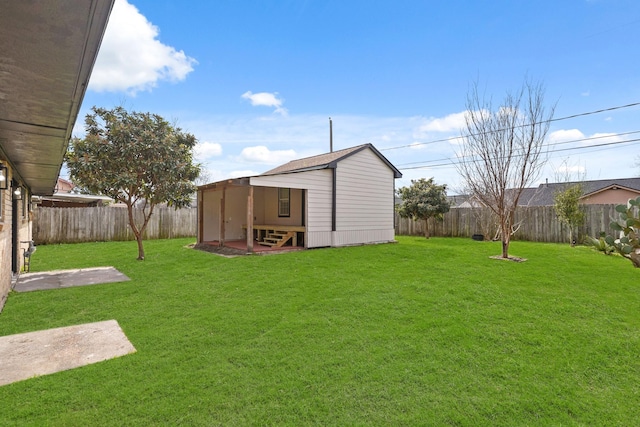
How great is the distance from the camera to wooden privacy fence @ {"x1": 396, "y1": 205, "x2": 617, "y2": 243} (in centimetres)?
1288

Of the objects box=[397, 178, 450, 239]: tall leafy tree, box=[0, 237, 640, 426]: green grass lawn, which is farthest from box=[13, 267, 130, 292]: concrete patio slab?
box=[397, 178, 450, 239]: tall leafy tree

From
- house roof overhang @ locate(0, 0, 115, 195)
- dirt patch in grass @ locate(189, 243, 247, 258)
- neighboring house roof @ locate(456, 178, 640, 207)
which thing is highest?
neighboring house roof @ locate(456, 178, 640, 207)

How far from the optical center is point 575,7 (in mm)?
10875

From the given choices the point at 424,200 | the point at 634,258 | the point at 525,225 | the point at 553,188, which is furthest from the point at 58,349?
the point at 553,188

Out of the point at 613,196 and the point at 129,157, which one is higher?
the point at 129,157

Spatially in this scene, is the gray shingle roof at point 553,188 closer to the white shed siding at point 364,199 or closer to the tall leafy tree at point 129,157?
the white shed siding at point 364,199

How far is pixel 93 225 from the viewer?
1448cm

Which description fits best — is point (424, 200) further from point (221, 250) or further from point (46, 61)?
point (46, 61)

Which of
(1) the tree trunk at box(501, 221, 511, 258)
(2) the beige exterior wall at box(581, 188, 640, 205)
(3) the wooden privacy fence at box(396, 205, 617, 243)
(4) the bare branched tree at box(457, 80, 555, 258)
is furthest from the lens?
(2) the beige exterior wall at box(581, 188, 640, 205)

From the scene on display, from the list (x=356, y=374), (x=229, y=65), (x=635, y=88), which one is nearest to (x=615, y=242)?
(x=635, y=88)

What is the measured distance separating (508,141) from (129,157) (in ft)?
34.9

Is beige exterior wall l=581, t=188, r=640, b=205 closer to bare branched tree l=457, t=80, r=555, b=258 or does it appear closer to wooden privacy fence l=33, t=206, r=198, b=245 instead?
bare branched tree l=457, t=80, r=555, b=258

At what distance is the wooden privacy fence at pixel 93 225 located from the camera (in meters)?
13.6

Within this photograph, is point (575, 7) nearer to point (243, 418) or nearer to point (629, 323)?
point (629, 323)
